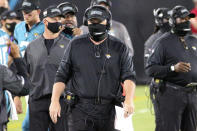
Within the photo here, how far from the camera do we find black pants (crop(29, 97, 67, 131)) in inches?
283

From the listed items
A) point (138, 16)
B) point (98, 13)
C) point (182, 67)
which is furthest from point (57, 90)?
point (138, 16)

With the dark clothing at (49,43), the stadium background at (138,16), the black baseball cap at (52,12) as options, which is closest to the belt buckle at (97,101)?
the dark clothing at (49,43)

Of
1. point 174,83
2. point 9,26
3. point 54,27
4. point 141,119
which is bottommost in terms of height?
point 141,119

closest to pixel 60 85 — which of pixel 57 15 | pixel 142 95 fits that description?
pixel 57 15

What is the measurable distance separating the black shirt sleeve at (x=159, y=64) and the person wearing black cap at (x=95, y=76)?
177 centimetres

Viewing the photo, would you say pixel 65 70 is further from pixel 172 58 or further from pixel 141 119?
pixel 141 119

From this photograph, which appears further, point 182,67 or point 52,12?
point 52,12

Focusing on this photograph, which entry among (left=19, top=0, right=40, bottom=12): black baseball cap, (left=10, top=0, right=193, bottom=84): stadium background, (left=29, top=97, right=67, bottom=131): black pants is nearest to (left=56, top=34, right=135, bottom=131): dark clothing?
(left=29, top=97, right=67, bottom=131): black pants

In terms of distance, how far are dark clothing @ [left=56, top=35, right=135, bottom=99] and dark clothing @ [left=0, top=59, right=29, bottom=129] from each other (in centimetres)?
47

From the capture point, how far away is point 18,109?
8.55 m

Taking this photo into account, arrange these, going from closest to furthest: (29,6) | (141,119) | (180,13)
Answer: (180,13), (29,6), (141,119)

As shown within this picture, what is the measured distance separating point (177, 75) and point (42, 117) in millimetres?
2029

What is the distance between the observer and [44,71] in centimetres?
722

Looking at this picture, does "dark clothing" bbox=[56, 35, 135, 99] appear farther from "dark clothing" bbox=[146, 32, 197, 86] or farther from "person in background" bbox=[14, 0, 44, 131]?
"person in background" bbox=[14, 0, 44, 131]
